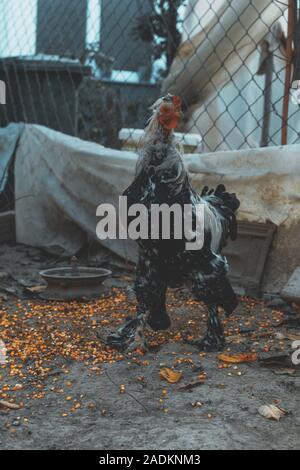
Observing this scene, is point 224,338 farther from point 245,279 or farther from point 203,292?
point 245,279

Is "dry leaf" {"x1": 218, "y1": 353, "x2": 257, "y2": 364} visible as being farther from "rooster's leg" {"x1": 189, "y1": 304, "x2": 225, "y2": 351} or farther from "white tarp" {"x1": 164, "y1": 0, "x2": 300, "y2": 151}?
"white tarp" {"x1": 164, "y1": 0, "x2": 300, "y2": 151}

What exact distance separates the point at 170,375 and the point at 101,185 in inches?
79.9

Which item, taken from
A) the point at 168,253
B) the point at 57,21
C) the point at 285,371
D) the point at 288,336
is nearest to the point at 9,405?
the point at 168,253

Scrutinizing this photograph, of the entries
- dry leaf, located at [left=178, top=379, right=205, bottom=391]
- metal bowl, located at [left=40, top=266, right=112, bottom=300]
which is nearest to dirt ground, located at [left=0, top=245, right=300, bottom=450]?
dry leaf, located at [left=178, top=379, right=205, bottom=391]

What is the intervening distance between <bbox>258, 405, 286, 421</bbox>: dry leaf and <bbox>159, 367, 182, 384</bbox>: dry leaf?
1.11 feet

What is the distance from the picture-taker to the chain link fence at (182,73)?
12.0ft

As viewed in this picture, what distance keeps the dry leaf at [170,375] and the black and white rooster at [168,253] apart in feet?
0.79

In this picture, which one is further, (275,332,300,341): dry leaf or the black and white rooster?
(275,332,300,341): dry leaf

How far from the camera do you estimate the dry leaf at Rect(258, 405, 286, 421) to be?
1855 mm

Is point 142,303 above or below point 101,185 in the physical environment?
below

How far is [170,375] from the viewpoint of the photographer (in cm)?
217

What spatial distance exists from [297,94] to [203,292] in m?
1.16

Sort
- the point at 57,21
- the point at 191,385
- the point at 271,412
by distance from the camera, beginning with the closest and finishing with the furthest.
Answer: the point at 271,412 → the point at 191,385 → the point at 57,21

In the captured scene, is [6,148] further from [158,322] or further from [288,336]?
[288,336]
